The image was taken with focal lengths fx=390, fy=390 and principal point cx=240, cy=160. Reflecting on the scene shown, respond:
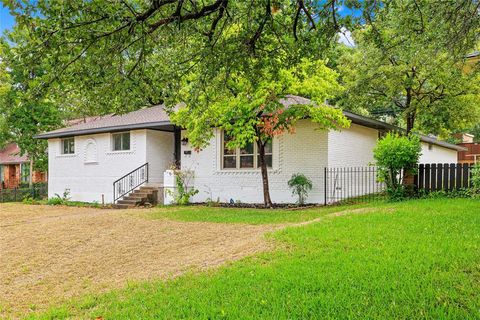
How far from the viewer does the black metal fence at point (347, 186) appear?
14727 millimetres

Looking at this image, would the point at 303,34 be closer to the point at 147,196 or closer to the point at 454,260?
the point at 454,260

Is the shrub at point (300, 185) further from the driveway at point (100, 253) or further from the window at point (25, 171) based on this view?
the window at point (25, 171)

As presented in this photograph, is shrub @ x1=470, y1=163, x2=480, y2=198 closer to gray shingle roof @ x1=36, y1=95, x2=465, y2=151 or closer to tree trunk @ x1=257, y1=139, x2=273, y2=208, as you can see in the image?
gray shingle roof @ x1=36, y1=95, x2=465, y2=151

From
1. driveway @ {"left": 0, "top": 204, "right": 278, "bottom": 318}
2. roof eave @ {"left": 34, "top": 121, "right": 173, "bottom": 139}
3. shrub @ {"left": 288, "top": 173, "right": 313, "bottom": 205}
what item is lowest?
driveway @ {"left": 0, "top": 204, "right": 278, "bottom": 318}

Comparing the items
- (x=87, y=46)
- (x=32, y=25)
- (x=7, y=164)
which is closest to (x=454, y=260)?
(x=87, y=46)

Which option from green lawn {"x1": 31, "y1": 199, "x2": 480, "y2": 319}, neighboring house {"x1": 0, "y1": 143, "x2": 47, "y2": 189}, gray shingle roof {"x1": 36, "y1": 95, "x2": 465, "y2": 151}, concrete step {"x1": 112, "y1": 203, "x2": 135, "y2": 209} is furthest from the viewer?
neighboring house {"x1": 0, "y1": 143, "x2": 47, "y2": 189}

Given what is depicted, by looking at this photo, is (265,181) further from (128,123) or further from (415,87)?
(415,87)

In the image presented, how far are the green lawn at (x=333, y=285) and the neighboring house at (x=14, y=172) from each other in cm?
3276

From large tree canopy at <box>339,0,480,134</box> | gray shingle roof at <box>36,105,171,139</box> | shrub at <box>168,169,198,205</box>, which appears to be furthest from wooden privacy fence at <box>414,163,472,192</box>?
gray shingle roof at <box>36,105,171,139</box>

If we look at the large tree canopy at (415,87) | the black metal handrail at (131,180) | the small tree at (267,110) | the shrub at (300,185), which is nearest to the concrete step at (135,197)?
the black metal handrail at (131,180)

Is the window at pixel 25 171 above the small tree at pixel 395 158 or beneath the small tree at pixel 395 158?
beneath

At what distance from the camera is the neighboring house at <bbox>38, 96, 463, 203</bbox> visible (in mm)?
15070

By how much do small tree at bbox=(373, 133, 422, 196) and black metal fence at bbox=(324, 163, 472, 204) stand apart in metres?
0.37

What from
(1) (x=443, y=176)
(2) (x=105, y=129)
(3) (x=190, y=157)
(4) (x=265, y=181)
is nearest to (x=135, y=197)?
(3) (x=190, y=157)
